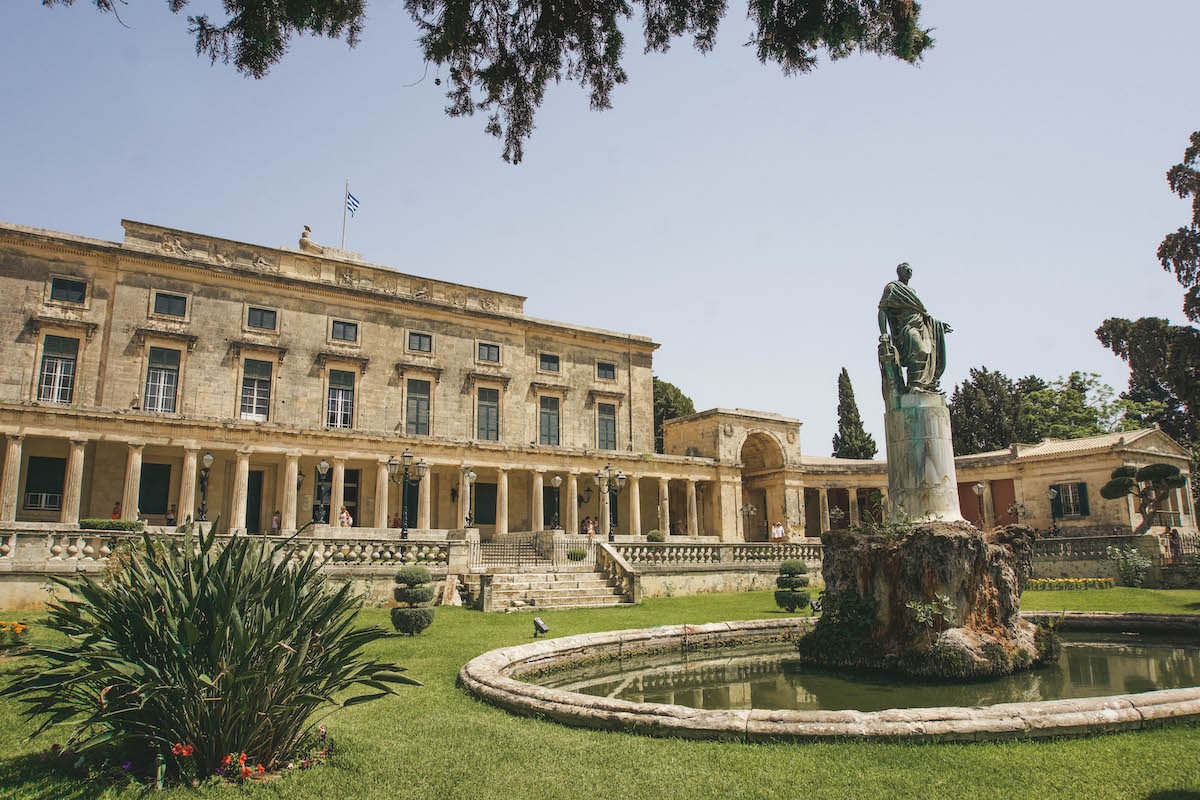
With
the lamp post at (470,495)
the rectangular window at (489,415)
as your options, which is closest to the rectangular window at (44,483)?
the lamp post at (470,495)

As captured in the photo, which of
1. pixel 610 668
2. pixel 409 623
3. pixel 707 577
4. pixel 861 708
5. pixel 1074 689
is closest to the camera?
pixel 861 708

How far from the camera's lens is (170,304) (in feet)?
102

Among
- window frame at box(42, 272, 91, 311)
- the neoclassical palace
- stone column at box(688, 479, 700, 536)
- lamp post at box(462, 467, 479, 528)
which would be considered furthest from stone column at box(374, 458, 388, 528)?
stone column at box(688, 479, 700, 536)

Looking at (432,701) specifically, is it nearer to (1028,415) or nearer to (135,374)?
(135,374)

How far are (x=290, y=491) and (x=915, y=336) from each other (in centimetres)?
2466

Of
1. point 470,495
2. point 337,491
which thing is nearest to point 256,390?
point 337,491

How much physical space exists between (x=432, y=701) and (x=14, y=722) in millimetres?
3843

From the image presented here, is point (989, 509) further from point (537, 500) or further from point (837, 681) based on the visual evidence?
point (837, 681)

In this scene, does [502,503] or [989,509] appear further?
[989,509]

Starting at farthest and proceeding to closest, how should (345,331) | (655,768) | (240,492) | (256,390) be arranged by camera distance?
(345,331)
(256,390)
(240,492)
(655,768)

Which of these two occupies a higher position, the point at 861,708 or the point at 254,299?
the point at 254,299

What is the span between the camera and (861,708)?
8.28m

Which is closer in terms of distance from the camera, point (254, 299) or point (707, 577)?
point (707, 577)

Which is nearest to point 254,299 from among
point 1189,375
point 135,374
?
point 135,374
